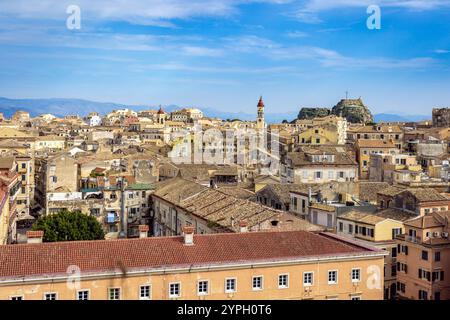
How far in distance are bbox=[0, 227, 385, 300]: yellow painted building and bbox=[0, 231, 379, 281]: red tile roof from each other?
1.3 inches

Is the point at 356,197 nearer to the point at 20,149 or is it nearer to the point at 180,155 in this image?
the point at 180,155

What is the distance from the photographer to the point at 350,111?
157375 millimetres

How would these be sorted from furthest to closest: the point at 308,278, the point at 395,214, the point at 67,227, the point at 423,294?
the point at 67,227
the point at 395,214
the point at 423,294
the point at 308,278

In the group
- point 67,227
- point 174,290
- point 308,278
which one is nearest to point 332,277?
point 308,278

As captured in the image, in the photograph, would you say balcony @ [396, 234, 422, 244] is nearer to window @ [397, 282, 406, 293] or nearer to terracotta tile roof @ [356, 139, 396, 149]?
window @ [397, 282, 406, 293]

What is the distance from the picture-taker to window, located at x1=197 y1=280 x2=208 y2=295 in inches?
819

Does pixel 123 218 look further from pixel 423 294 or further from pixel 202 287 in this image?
pixel 202 287

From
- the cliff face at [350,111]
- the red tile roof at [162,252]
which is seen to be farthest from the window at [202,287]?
the cliff face at [350,111]

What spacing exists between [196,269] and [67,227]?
65.5 feet

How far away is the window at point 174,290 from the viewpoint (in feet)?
67.3

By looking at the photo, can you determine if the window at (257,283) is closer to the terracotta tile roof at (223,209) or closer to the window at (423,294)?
the terracotta tile roof at (223,209)

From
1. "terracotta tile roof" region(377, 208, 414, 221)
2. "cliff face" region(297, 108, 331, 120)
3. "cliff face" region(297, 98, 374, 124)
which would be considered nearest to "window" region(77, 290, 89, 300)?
"terracotta tile roof" region(377, 208, 414, 221)

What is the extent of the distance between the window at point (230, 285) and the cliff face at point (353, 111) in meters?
137

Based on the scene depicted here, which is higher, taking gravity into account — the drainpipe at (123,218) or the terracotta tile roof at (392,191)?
the terracotta tile roof at (392,191)
